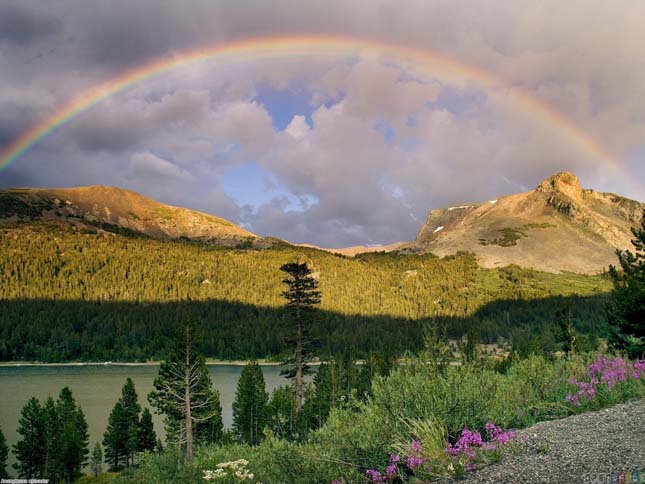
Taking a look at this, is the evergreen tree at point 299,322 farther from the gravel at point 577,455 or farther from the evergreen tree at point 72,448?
the gravel at point 577,455

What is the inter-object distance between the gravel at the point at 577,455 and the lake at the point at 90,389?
240 feet

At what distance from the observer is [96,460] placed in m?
62.0

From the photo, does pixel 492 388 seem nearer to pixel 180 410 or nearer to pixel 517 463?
pixel 517 463

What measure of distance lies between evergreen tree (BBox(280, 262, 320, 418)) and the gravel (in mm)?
38482

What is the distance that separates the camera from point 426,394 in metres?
9.12

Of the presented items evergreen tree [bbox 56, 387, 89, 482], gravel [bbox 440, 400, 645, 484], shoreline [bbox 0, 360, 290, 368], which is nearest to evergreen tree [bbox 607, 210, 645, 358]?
gravel [bbox 440, 400, 645, 484]

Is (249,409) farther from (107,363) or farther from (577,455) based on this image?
(107,363)

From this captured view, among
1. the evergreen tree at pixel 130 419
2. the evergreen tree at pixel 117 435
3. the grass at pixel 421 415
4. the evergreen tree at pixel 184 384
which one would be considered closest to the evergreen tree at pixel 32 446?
the evergreen tree at pixel 117 435

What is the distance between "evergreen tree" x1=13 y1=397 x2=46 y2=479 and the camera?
56188 mm

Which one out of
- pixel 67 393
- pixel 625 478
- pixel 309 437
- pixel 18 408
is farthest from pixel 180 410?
pixel 18 408

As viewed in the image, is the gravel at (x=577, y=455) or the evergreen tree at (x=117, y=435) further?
the evergreen tree at (x=117, y=435)

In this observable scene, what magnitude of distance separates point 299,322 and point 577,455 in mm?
41291

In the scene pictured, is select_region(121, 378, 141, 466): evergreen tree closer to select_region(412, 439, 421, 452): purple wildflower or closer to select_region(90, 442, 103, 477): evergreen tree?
select_region(90, 442, 103, 477): evergreen tree

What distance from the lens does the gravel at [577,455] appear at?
6.18m
